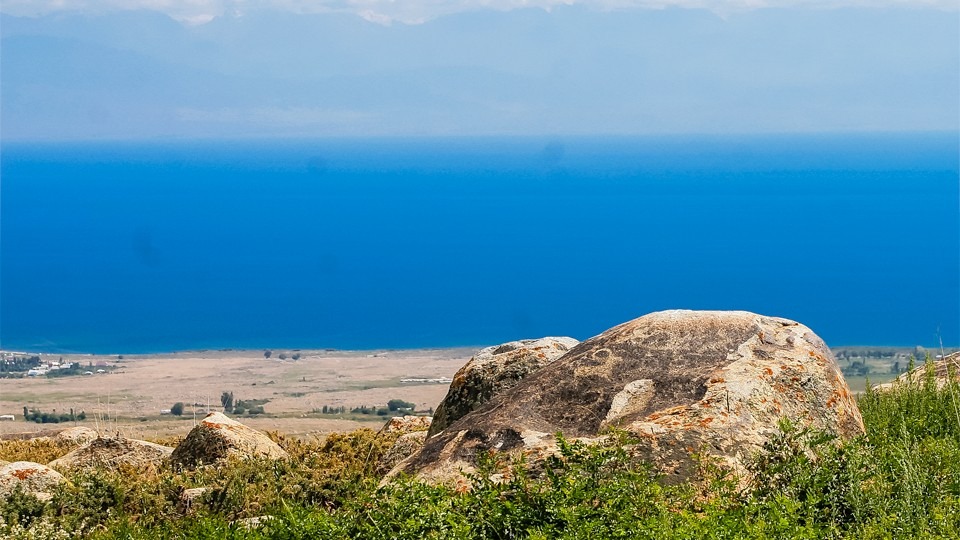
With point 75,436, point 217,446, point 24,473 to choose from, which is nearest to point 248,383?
point 75,436

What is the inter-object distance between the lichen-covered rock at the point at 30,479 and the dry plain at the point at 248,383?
140 feet

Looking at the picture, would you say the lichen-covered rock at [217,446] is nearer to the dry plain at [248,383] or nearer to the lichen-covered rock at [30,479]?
the lichen-covered rock at [30,479]

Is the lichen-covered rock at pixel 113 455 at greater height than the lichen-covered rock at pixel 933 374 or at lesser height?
lesser

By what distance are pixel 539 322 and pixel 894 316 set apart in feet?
200

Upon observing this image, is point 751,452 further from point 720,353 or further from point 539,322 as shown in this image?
point 539,322

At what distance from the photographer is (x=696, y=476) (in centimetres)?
877

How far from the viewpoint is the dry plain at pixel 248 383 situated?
70.1m

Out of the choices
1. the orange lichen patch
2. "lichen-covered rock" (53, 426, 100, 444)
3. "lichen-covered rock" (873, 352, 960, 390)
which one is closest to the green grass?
the orange lichen patch

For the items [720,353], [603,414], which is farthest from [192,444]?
[720,353]

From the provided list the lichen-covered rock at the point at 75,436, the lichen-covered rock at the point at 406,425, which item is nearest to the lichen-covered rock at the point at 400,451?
the lichen-covered rock at the point at 406,425

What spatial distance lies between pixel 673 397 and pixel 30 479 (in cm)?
701

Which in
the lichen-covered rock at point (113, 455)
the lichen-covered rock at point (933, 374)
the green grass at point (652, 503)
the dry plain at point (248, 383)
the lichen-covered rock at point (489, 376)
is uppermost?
the dry plain at point (248, 383)

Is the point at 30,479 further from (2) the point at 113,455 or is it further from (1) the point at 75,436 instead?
(1) the point at 75,436

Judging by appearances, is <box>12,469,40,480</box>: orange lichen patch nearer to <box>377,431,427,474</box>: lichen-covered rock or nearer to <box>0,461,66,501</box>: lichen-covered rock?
<box>0,461,66,501</box>: lichen-covered rock
